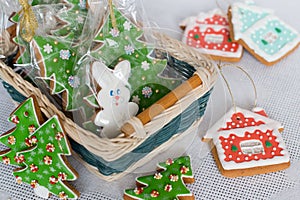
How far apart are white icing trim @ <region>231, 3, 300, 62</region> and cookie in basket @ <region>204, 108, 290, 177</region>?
0.74 ft

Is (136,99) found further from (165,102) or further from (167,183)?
(167,183)

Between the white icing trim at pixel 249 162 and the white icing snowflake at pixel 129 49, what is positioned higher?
the white icing snowflake at pixel 129 49

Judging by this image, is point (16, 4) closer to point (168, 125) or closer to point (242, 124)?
point (168, 125)

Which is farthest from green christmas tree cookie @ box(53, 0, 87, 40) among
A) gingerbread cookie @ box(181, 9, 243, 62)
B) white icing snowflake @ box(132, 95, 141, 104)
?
gingerbread cookie @ box(181, 9, 243, 62)

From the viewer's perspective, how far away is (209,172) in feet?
4.09

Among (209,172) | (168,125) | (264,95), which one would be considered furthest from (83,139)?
(264,95)

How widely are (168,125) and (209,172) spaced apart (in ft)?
0.64

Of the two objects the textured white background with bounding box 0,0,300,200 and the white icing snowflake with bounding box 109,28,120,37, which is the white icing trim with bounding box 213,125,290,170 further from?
the white icing snowflake with bounding box 109,28,120,37

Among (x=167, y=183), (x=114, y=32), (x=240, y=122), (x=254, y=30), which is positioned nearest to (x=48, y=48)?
(x=114, y=32)

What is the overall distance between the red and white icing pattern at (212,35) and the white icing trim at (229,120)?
229 millimetres

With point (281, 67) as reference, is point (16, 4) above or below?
above

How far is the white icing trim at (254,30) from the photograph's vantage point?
148 centimetres

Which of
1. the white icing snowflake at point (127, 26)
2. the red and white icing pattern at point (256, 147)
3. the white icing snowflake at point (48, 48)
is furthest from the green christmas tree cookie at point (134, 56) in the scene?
the red and white icing pattern at point (256, 147)

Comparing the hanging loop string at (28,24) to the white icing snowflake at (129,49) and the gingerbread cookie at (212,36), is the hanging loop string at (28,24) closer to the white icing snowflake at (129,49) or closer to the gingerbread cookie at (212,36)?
the white icing snowflake at (129,49)
